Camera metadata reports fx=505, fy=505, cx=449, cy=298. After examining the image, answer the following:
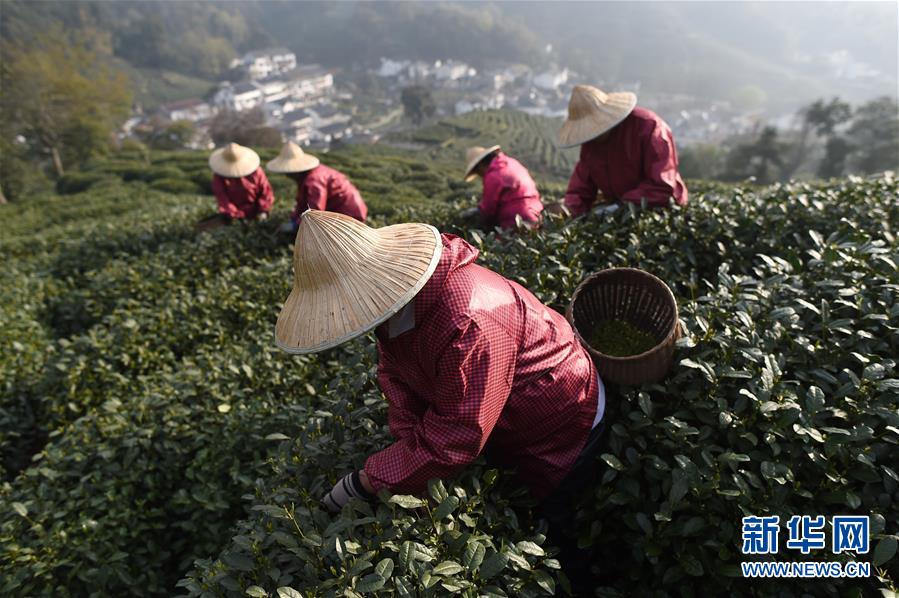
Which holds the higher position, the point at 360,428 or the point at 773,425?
the point at 773,425

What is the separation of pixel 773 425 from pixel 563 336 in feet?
2.74

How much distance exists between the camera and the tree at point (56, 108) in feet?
92.6

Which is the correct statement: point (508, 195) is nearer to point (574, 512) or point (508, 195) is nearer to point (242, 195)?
point (574, 512)

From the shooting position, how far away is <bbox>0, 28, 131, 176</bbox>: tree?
28234 millimetres

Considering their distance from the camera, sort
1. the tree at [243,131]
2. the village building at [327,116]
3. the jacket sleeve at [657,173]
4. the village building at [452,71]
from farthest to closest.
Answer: the village building at [452,71]
the village building at [327,116]
the tree at [243,131]
the jacket sleeve at [657,173]

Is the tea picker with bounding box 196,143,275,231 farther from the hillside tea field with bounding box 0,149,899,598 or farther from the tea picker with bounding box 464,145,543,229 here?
the tea picker with bounding box 464,145,543,229

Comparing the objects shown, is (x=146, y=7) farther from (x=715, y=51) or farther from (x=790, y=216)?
(x=790, y=216)

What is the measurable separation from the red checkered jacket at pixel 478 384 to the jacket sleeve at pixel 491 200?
8.89 feet

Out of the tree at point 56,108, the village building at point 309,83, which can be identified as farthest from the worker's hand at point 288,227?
the village building at point 309,83

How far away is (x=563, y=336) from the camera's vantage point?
1986 millimetres

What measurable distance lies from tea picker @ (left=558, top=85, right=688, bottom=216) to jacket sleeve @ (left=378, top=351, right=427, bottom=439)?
2.34 m

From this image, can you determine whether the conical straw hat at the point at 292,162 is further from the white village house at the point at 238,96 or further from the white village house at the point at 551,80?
the white village house at the point at 551,80

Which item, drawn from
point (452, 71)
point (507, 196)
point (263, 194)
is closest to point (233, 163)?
point (263, 194)

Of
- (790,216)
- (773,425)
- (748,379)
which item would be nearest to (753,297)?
(748,379)
